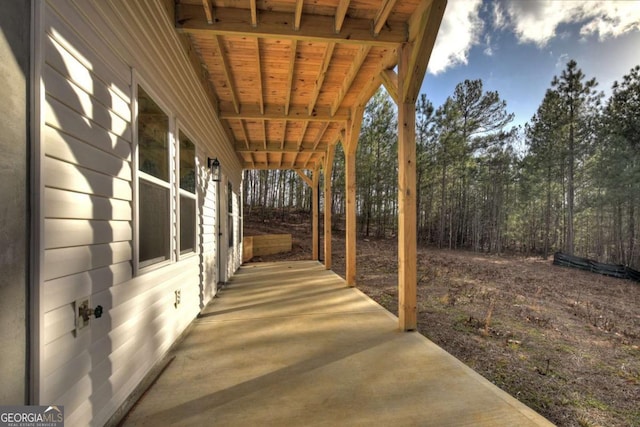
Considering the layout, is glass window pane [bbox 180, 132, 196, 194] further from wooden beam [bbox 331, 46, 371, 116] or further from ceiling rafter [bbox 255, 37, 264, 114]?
wooden beam [bbox 331, 46, 371, 116]

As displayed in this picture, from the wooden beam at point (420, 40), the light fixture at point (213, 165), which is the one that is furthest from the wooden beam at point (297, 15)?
the light fixture at point (213, 165)

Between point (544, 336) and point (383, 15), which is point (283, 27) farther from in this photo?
point (544, 336)

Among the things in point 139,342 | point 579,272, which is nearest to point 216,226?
point 139,342

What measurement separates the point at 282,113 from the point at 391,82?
85.8 inches

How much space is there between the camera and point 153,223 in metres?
2.27

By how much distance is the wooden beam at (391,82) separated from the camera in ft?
10.2

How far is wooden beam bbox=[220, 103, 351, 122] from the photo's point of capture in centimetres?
468

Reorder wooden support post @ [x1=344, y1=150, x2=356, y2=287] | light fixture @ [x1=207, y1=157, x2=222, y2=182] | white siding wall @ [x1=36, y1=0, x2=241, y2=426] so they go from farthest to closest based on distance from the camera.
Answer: wooden support post @ [x1=344, y1=150, x2=356, y2=287], light fixture @ [x1=207, y1=157, x2=222, y2=182], white siding wall @ [x1=36, y1=0, x2=241, y2=426]

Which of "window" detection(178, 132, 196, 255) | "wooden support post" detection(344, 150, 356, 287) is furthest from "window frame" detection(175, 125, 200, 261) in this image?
"wooden support post" detection(344, 150, 356, 287)

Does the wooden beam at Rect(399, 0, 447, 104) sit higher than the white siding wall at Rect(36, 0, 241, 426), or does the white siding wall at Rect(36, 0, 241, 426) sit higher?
the wooden beam at Rect(399, 0, 447, 104)

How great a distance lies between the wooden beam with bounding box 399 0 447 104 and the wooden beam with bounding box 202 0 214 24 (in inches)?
77.2

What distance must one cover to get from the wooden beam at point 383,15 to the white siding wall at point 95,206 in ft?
6.46

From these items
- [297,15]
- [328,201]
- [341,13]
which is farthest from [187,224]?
[328,201]

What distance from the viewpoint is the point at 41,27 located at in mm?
1092
